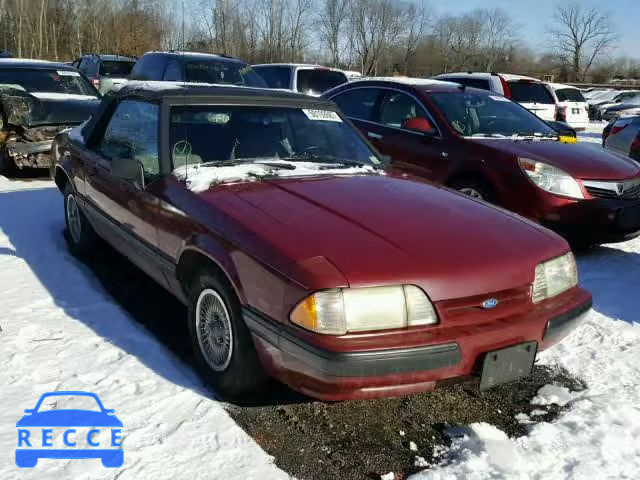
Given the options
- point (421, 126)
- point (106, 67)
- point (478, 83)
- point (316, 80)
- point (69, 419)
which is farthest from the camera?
point (106, 67)

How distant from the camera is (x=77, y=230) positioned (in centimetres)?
510

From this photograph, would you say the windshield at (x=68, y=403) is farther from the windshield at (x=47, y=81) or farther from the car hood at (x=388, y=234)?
the windshield at (x=47, y=81)

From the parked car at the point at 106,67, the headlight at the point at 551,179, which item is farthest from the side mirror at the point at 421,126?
the parked car at the point at 106,67

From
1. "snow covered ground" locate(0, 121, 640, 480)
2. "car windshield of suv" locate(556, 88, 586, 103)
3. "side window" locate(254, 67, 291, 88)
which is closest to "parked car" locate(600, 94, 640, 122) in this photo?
"car windshield of suv" locate(556, 88, 586, 103)

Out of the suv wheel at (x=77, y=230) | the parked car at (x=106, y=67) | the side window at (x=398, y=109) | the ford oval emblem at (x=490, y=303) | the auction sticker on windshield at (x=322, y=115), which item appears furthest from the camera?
the parked car at (x=106, y=67)

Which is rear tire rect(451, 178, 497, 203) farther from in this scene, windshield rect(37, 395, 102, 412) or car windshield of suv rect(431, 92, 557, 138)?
windshield rect(37, 395, 102, 412)

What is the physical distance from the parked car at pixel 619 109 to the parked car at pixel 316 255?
2115 centimetres

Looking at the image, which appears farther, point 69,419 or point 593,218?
point 593,218

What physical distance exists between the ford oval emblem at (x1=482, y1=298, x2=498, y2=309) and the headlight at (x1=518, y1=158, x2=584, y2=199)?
284cm

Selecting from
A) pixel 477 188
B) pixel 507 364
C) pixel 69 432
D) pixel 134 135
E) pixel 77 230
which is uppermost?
pixel 134 135

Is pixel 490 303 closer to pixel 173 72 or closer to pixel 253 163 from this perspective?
pixel 253 163

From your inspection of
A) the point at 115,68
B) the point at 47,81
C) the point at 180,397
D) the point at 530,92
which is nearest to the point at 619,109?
the point at 530,92

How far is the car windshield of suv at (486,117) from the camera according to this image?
5.98m

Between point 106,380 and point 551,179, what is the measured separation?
389cm
